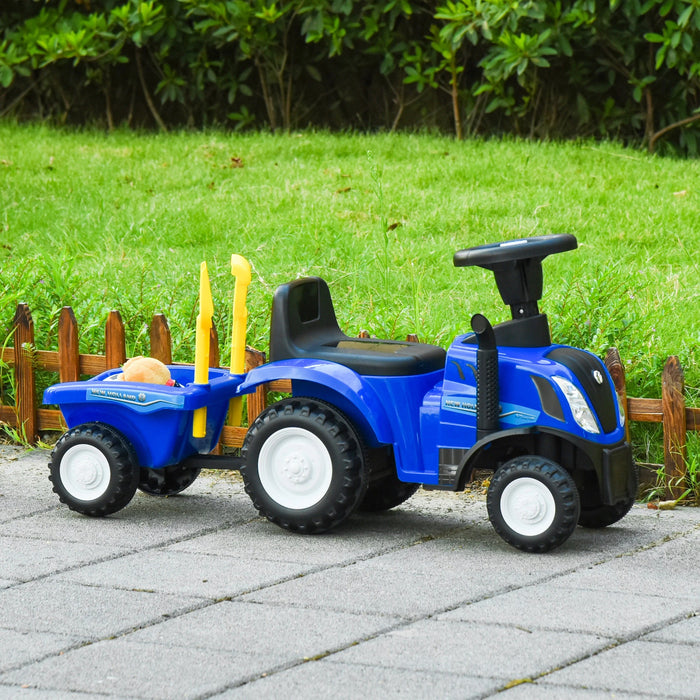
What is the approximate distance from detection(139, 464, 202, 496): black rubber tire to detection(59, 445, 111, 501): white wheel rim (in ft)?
0.91

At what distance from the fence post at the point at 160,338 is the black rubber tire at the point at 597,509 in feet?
6.89

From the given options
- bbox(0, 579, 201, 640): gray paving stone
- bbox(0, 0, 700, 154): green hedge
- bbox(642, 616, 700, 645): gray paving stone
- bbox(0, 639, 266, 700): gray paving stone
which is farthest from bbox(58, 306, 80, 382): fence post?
bbox(0, 0, 700, 154): green hedge

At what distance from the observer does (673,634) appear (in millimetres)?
3232

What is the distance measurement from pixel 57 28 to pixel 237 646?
9.52 m

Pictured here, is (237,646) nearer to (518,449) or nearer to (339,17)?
(518,449)

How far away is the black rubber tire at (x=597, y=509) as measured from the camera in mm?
4168

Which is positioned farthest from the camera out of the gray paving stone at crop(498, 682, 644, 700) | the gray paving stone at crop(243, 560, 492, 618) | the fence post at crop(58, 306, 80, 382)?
the fence post at crop(58, 306, 80, 382)

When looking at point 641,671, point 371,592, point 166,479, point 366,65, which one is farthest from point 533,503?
point 366,65

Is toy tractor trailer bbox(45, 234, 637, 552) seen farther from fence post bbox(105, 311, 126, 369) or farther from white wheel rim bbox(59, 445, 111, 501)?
fence post bbox(105, 311, 126, 369)

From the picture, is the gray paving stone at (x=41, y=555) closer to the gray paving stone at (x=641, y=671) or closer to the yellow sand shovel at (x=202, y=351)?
the yellow sand shovel at (x=202, y=351)

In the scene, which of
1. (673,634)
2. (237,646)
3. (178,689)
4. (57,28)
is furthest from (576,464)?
(57,28)

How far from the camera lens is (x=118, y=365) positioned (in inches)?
214

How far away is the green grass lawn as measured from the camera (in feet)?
18.9

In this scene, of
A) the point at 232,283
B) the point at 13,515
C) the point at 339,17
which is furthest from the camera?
the point at 339,17
